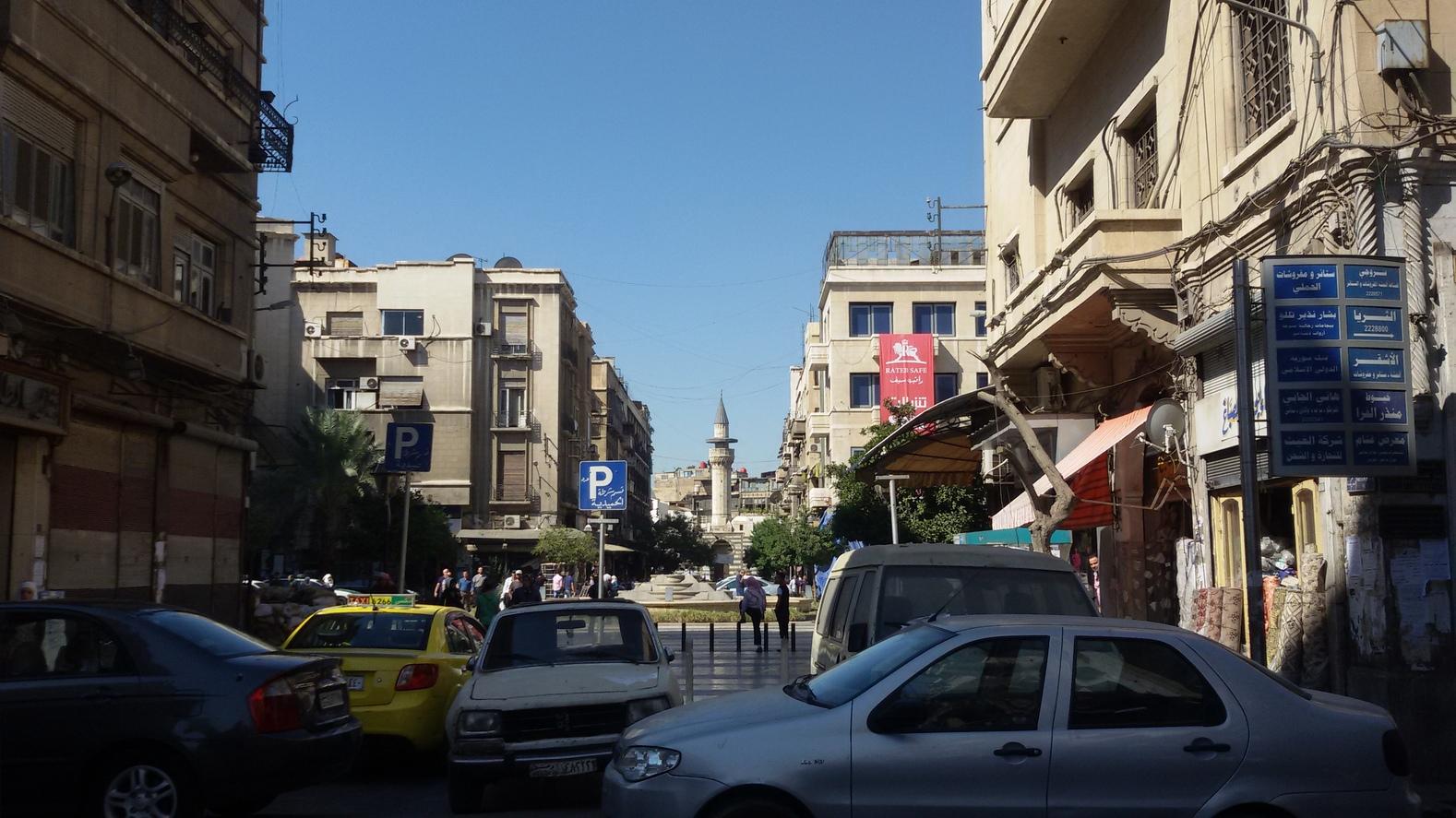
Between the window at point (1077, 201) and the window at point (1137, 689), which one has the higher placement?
the window at point (1077, 201)

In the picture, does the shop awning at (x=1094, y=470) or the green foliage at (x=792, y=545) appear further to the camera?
the green foliage at (x=792, y=545)

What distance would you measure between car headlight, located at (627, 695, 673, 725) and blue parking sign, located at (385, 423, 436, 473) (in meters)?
12.9

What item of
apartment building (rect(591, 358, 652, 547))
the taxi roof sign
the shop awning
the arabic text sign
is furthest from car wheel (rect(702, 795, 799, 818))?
apartment building (rect(591, 358, 652, 547))

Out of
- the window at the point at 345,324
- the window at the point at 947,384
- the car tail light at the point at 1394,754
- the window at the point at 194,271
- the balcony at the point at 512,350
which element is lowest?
the car tail light at the point at 1394,754

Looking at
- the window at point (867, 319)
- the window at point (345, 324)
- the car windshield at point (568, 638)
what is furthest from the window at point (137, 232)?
the window at point (345, 324)

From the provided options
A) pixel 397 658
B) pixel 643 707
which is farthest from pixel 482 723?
pixel 397 658

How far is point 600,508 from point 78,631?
42.4 ft

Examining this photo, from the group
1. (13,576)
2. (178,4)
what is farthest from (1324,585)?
(178,4)

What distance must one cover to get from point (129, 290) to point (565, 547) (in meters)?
41.6

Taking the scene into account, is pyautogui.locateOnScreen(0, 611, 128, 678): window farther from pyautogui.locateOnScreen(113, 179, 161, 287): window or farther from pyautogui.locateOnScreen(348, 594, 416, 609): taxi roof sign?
pyautogui.locateOnScreen(113, 179, 161, 287): window

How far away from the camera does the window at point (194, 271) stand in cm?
1989

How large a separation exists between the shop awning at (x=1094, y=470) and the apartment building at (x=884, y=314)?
32.6 metres

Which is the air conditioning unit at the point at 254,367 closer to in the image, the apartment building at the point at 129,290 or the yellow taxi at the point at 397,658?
the apartment building at the point at 129,290

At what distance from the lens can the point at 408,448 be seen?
2192 cm
